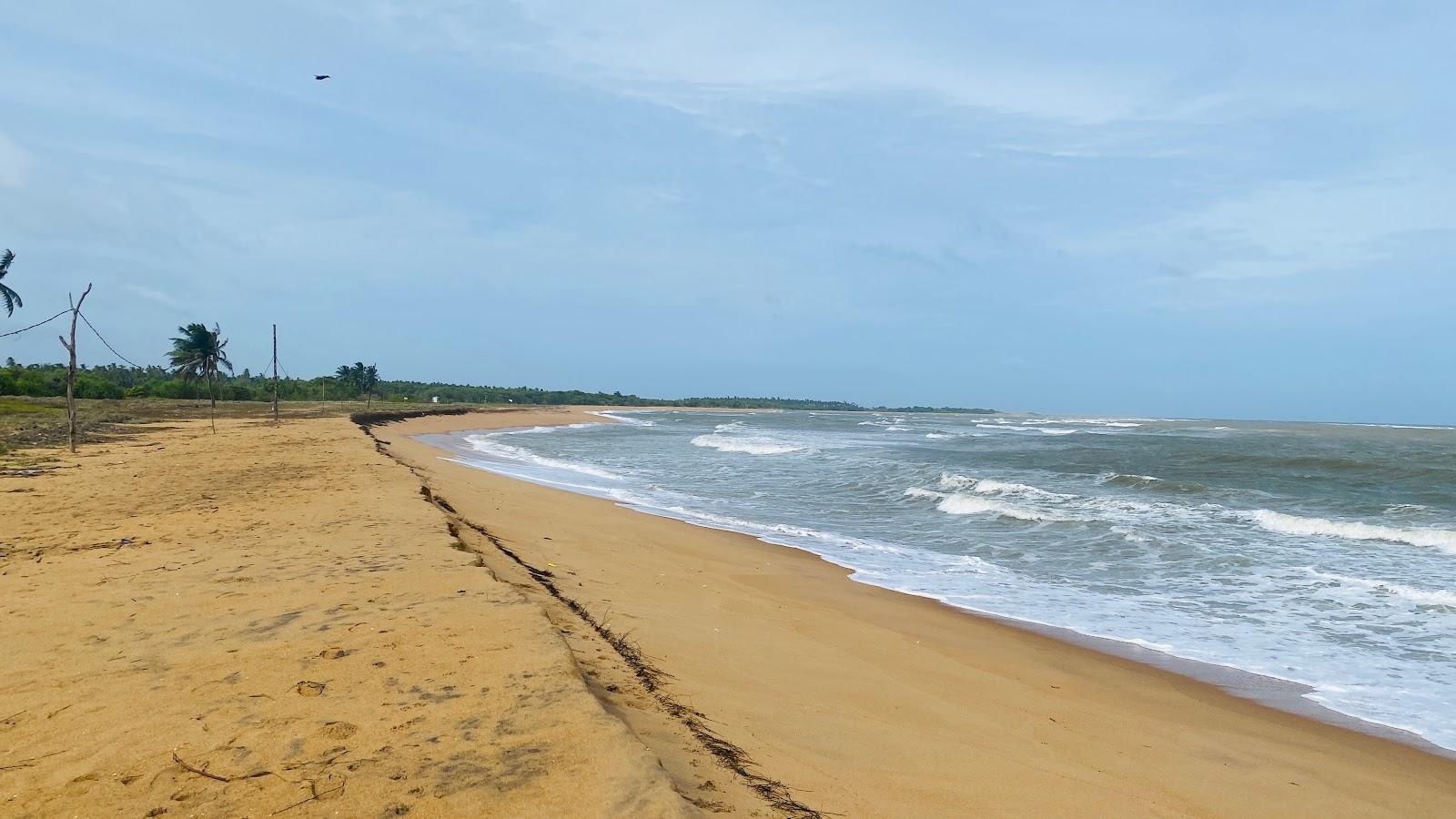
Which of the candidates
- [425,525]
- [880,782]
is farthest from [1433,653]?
[425,525]

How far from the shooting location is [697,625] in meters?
6.26

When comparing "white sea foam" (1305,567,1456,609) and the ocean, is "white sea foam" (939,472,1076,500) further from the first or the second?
"white sea foam" (1305,567,1456,609)

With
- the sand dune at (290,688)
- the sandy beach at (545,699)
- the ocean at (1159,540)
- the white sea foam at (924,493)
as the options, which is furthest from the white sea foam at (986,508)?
the sand dune at (290,688)

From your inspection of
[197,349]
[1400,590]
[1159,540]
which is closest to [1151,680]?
[1400,590]

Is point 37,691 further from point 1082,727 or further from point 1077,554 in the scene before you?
point 1077,554

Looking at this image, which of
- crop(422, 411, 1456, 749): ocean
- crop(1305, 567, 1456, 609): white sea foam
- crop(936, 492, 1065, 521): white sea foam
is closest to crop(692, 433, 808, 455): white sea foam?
crop(422, 411, 1456, 749): ocean

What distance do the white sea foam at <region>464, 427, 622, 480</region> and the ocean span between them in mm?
242

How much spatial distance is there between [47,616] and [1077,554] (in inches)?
465

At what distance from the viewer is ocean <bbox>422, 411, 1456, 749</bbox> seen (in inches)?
288

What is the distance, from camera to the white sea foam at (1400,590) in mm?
8914

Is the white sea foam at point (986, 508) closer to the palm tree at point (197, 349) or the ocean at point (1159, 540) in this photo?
the ocean at point (1159, 540)

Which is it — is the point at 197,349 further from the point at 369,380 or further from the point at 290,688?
the point at 290,688

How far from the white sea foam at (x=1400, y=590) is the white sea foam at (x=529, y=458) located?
48.2 ft

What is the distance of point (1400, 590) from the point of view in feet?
30.9
